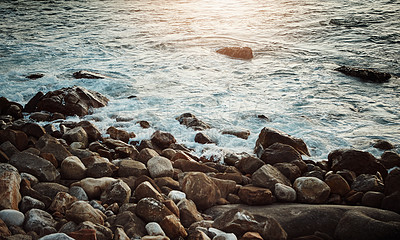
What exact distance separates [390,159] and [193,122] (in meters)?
2.83

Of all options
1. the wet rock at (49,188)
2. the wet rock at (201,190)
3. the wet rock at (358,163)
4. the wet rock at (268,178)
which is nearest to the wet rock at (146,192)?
the wet rock at (201,190)

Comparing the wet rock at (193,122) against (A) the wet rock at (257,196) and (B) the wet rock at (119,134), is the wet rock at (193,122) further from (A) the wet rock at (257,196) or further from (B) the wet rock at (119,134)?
(A) the wet rock at (257,196)

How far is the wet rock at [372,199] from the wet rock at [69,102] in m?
4.48

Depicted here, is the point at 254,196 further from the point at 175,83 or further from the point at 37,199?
the point at 175,83

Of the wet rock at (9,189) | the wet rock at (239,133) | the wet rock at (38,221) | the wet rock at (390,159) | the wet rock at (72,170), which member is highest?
the wet rock at (9,189)

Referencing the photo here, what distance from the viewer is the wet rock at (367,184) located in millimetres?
3467

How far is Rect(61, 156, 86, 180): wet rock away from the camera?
3.44 meters

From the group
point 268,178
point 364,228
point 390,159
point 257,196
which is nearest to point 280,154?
point 268,178

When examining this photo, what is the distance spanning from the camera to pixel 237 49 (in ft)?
32.7

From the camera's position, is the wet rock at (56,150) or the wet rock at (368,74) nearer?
the wet rock at (56,150)

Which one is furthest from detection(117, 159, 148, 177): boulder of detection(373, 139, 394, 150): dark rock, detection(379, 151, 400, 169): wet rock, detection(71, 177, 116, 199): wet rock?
detection(373, 139, 394, 150): dark rock

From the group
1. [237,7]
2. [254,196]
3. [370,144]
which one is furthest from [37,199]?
[237,7]

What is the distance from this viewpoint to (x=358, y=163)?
159 inches

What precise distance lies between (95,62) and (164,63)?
1.92 meters
